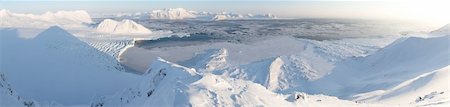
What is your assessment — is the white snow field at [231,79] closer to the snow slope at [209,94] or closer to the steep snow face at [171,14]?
the snow slope at [209,94]

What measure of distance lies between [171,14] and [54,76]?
330ft

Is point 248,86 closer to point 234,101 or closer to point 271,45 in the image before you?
point 234,101

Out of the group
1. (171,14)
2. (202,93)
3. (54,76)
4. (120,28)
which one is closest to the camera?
(202,93)

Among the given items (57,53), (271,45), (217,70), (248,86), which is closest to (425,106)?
(248,86)

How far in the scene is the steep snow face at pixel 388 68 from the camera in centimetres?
2175

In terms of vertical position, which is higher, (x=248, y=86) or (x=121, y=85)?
(x=248, y=86)

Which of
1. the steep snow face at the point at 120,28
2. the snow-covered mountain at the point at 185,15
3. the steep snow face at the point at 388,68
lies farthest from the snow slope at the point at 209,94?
the snow-covered mountain at the point at 185,15

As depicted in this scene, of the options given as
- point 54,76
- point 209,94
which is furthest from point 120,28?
point 209,94

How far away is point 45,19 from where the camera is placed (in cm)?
7756

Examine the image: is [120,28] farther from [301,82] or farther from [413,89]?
[413,89]

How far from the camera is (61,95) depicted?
→ 19750mm

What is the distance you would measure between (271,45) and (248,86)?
3233 cm

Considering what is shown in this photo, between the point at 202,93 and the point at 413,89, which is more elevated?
the point at 202,93

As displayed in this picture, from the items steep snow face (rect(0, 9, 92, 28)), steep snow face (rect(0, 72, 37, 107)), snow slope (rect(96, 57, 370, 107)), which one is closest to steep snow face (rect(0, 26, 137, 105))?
steep snow face (rect(0, 72, 37, 107))
